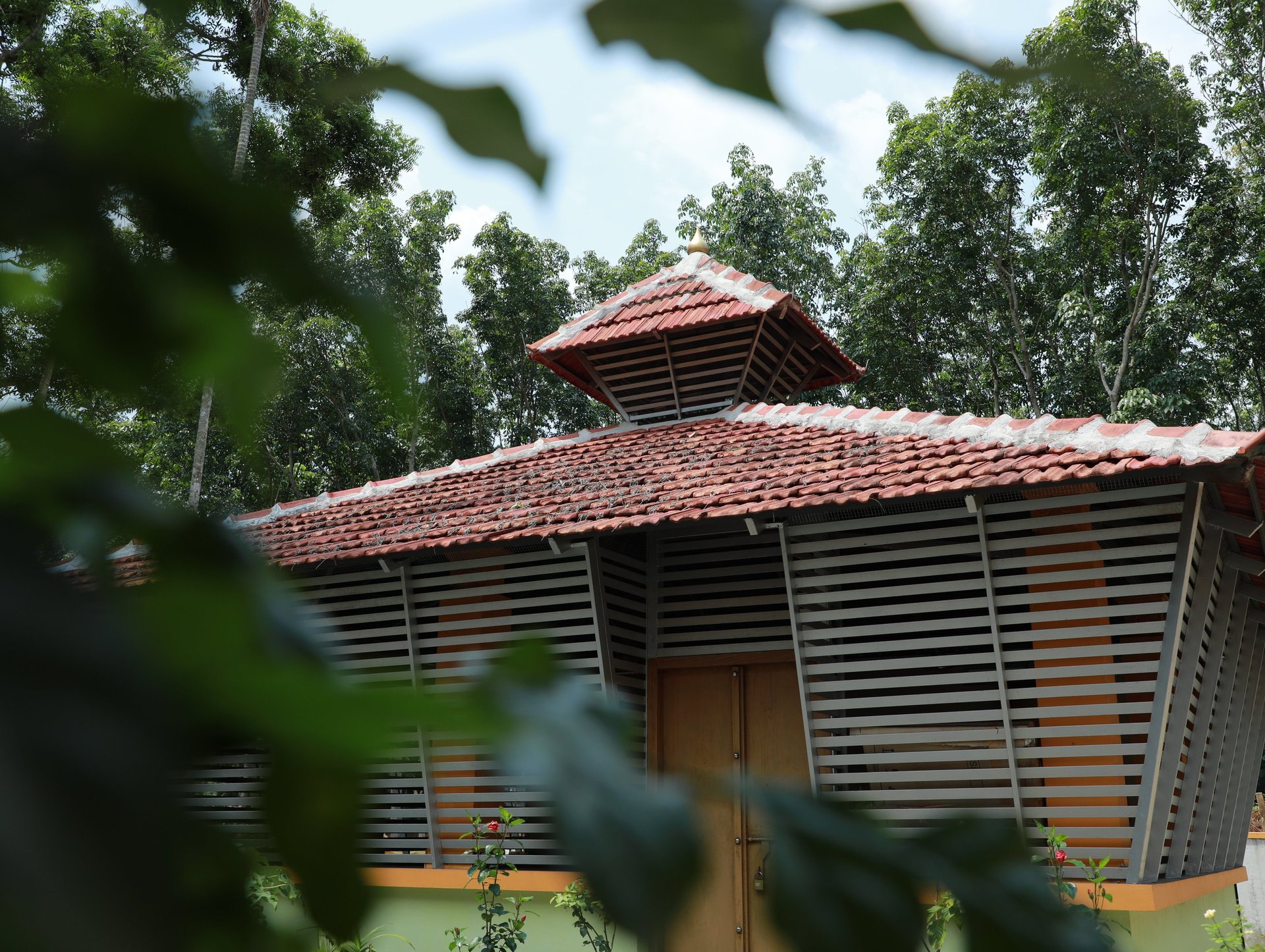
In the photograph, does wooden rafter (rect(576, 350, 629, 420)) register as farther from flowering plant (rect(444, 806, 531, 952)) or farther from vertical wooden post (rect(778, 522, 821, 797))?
flowering plant (rect(444, 806, 531, 952))

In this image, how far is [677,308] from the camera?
8164mm

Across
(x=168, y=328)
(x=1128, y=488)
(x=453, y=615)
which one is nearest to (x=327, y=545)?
(x=453, y=615)

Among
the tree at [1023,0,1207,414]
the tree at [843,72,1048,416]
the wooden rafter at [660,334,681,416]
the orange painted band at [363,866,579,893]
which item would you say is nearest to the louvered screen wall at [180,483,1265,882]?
the orange painted band at [363,866,579,893]

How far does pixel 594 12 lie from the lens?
28cm

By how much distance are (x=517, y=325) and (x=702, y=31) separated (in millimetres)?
20506

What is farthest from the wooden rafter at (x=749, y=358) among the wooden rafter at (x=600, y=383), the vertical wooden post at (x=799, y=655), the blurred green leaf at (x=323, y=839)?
the blurred green leaf at (x=323, y=839)

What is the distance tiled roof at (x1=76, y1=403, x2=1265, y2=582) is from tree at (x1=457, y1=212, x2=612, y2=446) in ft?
40.4

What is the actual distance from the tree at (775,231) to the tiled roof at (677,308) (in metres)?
10.8

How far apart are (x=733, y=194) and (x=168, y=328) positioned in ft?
66.7

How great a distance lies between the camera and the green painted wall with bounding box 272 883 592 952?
635cm

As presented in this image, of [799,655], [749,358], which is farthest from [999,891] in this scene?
[749,358]

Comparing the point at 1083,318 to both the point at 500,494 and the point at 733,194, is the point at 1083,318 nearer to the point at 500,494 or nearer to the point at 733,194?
the point at 733,194

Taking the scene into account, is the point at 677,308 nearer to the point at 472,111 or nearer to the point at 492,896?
the point at 492,896

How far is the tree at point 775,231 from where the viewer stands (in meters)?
19.5
